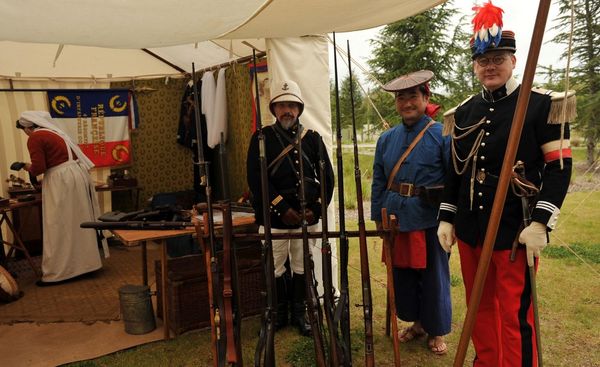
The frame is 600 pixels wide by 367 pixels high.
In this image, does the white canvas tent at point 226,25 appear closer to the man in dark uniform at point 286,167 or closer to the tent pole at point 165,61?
the man in dark uniform at point 286,167

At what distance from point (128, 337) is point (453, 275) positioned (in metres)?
3.11

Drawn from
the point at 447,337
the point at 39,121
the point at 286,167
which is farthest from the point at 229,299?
the point at 39,121

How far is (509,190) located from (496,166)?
0.44ft

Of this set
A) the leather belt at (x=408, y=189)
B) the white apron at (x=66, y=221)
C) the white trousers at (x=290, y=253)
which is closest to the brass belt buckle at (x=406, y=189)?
the leather belt at (x=408, y=189)

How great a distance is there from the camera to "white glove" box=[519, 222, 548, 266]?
195cm

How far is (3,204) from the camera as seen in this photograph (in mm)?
4379

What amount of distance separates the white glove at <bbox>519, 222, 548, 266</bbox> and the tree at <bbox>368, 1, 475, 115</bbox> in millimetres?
9370

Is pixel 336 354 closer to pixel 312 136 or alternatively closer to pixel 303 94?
pixel 312 136

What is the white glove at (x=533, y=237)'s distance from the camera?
1952mm

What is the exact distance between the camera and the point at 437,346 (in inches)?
119

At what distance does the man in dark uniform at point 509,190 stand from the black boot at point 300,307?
4.38ft

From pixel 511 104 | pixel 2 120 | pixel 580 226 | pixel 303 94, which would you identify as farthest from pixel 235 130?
pixel 580 226

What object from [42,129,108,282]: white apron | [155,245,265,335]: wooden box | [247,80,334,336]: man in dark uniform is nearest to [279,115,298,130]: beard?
[247,80,334,336]: man in dark uniform

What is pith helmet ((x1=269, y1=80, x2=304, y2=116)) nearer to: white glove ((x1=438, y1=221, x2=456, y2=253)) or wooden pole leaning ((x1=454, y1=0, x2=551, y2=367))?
white glove ((x1=438, y1=221, x2=456, y2=253))
